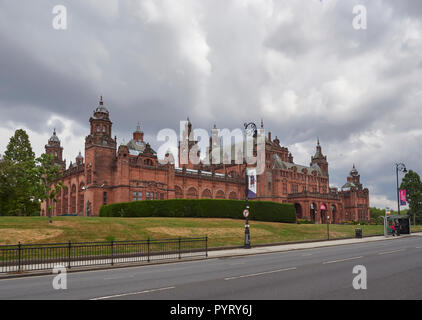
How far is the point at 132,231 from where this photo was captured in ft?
108

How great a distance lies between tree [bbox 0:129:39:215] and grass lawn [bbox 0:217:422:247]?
1398 centimetres

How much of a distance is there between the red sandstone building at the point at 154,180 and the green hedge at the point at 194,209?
8809 mm

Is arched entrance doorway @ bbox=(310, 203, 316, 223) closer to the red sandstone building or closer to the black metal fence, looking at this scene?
the red sandstone building

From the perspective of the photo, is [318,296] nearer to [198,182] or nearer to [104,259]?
[104,259]

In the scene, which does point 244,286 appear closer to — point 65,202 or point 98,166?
point 98,166

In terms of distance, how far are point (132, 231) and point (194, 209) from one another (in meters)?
15.7

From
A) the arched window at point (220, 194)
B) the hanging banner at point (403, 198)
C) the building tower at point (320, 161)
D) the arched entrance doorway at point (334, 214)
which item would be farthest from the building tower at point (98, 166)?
the building tower at point (320, 161)

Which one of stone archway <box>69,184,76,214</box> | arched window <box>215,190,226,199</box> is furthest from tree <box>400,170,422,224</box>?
stone archway <box>69,184,76,214</box>

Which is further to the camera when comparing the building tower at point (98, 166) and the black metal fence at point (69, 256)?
the building tower at point (98, 166)

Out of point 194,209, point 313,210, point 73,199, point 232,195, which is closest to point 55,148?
point 73,199

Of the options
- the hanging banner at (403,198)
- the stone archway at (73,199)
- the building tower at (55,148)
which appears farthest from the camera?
the building tower at (55,148)

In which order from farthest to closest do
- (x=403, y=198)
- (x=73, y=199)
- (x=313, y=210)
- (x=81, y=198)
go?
(x=313, y=210), (x=73, y=199), (x=81, y=198), (x=403, y=198)

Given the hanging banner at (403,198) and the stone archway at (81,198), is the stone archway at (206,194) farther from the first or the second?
the hanging banner at (403,198)

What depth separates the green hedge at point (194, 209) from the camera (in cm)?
4766
